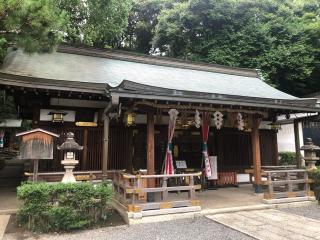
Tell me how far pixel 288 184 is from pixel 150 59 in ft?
29.5

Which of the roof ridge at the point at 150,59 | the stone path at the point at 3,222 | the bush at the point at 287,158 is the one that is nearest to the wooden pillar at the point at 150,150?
the stone path at the point at 3,222

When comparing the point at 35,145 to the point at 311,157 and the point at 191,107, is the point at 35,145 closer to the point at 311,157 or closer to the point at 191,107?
the point at 191,107

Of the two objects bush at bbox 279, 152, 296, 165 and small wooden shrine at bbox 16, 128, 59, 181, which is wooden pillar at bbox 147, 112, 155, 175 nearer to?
small wooden shrine at bbox 16, 128, 59, 181

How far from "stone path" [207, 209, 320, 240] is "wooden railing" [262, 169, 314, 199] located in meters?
0.76

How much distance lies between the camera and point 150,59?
565 inches

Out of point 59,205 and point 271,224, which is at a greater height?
point 59,205

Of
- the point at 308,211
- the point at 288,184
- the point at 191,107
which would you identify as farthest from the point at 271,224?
the point at 191,107

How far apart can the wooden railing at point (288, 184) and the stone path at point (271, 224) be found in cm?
76

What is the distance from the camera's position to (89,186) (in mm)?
6445

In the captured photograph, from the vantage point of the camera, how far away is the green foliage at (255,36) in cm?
2280

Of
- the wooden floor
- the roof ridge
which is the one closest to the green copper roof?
the roof ridge

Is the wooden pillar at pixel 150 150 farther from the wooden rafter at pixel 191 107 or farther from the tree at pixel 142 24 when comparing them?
the tree at pixel 142 24

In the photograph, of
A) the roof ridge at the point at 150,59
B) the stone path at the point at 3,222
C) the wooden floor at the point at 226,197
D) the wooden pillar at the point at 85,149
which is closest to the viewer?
the stone path at the point at 3,222

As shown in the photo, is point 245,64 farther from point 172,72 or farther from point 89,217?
point 89,217
